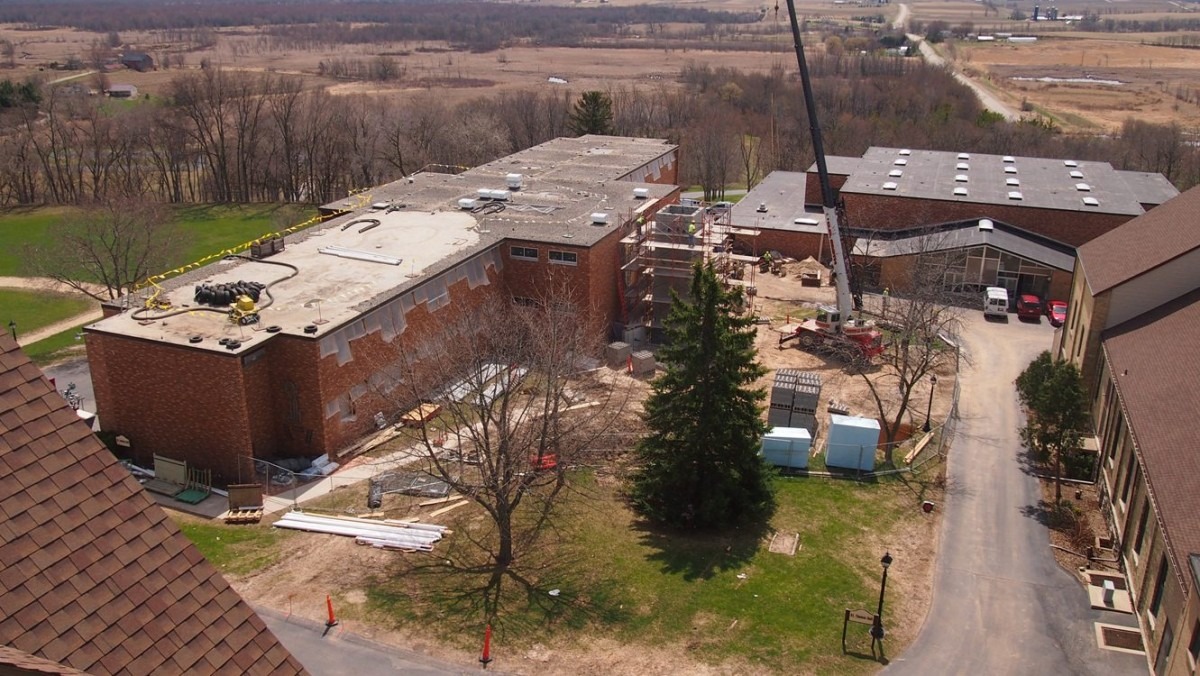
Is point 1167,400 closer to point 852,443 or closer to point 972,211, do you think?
point 852,443

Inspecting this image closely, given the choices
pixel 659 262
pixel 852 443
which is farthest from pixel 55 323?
pixel 852 443

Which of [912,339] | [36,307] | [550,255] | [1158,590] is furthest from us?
[36,307]

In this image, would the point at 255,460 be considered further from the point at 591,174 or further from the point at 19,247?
the point at 19,247

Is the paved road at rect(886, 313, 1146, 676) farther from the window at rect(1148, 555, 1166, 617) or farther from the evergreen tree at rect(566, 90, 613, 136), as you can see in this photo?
the evergreen tree at rect(566, 90, 613, 136)

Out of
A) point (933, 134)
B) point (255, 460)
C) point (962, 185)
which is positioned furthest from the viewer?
point (933, 134)

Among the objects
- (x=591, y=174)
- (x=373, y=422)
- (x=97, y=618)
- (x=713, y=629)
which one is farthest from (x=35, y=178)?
(x=97, y=618)

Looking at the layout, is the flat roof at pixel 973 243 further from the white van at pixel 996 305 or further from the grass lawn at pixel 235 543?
the grass lawn at pixel 235 543

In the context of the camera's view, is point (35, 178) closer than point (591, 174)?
No
